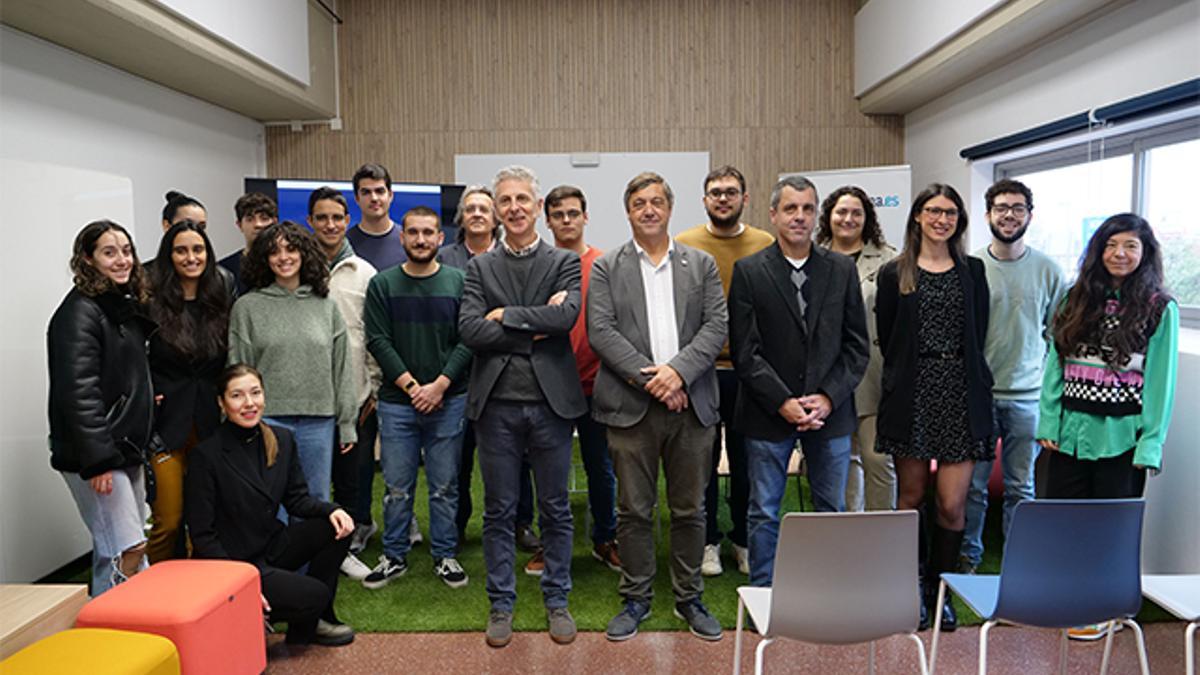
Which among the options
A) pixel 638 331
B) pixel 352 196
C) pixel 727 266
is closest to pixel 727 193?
pixel 727 266

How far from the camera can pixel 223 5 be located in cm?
486

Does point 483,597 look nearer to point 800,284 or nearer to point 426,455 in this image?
point 426,455

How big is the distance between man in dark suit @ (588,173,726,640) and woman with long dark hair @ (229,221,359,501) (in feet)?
3.56

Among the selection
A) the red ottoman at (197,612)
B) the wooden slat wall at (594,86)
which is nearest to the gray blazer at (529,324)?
the red ottoman at (197,612)

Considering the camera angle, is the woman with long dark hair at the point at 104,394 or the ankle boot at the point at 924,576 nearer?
the woman with long dark hair at the point at 104,394

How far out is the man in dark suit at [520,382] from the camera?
2.89 metres

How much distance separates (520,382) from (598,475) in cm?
81

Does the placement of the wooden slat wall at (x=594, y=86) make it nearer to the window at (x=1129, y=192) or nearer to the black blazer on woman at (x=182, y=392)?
the window at (x=1129, y=192)

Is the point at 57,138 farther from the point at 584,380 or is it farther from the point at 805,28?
the point at 805,28

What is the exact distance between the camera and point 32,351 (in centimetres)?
349

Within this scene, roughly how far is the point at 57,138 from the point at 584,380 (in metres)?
3.22

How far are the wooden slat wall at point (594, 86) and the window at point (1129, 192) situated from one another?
82.4 inches

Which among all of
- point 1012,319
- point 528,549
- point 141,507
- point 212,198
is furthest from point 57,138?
point 1012,319

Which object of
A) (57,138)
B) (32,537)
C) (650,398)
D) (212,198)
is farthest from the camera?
(212,198)
